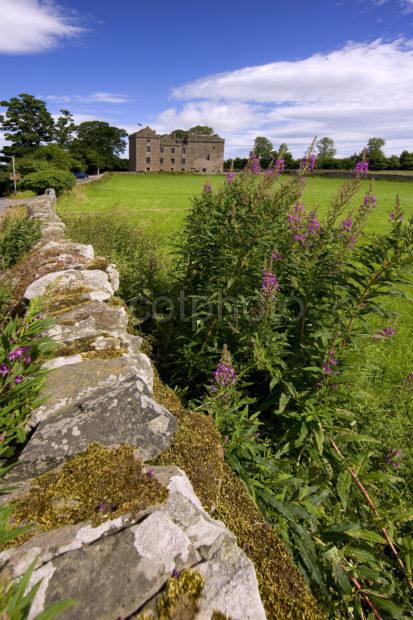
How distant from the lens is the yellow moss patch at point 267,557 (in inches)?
68.5

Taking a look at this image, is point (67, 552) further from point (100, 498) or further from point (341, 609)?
point (341, 609)

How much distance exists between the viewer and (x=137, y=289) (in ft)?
20.9

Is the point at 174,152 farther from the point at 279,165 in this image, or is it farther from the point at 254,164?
the point at 279,165

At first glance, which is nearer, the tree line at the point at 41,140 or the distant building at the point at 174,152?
the tree line at the point at 41,140

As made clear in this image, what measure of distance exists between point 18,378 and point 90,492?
957 millimetres

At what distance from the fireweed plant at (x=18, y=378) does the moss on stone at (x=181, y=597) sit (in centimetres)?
125

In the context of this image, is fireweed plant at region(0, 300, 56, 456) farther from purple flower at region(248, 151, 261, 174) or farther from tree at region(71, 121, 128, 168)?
tree at region(71, 121, 128, 168)

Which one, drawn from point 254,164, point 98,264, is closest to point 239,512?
point 254,164

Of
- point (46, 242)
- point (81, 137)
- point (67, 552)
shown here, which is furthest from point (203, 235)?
point (81, 137)

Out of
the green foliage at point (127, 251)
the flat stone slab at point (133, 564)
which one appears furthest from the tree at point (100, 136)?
the flat stone slab at point (133, 564)

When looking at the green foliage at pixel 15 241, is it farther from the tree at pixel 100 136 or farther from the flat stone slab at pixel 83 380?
the tree at pixel 100 136

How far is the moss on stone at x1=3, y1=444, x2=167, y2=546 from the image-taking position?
173 cm

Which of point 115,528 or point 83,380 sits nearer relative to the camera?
point 115,528

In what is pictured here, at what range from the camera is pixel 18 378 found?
240 cm
